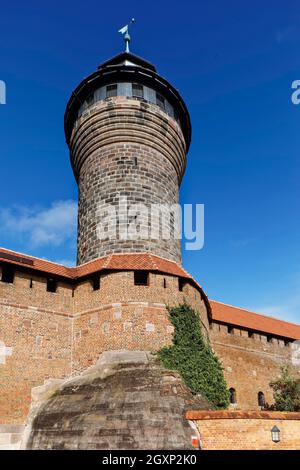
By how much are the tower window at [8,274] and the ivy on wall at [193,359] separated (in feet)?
18.0

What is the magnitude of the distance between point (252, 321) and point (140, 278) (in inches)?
469

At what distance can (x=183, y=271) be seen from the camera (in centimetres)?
1594

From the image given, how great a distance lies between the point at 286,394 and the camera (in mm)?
21766

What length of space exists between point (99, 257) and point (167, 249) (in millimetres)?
2667

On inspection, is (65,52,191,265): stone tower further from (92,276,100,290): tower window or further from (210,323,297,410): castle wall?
(210,323,297,410): castle wall

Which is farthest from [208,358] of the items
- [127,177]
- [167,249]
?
[127,177]

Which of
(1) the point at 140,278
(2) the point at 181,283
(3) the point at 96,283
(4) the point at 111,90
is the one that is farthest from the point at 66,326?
(4) the point at 111,90

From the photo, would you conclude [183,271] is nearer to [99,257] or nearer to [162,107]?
[99,257]

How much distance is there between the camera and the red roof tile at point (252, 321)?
22.6 meters

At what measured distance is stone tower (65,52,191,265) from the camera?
54.1 ft

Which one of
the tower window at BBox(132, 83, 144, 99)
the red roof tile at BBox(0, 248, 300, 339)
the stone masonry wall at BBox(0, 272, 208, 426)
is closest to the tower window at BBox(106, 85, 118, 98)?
the tower window at BBox(132, 83, 144, 99)

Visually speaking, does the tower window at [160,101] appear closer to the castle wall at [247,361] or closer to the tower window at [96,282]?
the tower window at [96,282]

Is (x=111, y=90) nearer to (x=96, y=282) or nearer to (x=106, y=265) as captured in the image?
(x=106, y=265)

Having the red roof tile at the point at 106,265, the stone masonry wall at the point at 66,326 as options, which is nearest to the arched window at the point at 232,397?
the red roof tile at the point at 106,265
